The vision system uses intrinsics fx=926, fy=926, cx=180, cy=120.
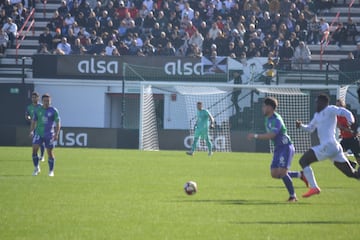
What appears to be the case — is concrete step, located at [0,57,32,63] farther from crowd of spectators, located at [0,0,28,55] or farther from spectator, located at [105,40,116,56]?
spectator, located at [105,40,116,56]

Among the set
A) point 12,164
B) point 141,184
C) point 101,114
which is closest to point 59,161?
point 12,164

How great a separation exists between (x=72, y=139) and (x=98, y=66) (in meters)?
4.25

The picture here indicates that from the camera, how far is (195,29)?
42.6 metres

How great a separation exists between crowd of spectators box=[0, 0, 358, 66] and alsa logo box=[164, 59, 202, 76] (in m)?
0.58

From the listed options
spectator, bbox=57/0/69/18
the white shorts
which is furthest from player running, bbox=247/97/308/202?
spectator, bbox=57/0/69/18

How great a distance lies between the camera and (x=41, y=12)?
48.4 m

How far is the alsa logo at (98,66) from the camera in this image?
4288 centimetres

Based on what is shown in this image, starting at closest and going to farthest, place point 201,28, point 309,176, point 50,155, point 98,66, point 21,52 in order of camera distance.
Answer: point 309,176 < point 50,155 < point 98,66 < point 201,28 < point 21,52

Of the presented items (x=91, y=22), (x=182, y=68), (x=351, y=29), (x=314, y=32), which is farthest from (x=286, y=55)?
(x=91, y=22)

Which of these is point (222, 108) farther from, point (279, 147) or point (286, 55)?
point (279, 147)

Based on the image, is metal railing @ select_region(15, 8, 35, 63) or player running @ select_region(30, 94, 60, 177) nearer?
player running @ select_region(30, 94, 60, 177)

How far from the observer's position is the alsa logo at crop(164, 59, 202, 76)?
42.2m

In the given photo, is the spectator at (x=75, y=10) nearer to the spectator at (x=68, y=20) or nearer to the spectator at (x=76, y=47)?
the spectator at (x=68, y=20)

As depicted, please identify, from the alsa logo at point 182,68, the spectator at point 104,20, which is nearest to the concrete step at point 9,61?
the spectator at point 104,20
